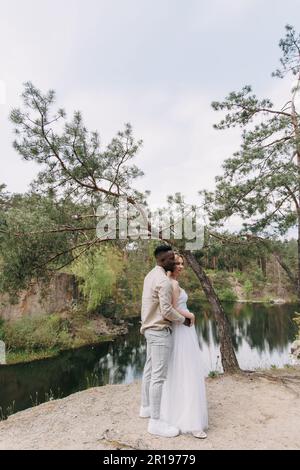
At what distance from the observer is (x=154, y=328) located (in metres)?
2.82

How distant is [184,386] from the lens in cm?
284

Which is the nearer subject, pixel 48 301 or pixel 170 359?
pixel 170 359

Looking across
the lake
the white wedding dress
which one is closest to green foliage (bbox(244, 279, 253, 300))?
the lake

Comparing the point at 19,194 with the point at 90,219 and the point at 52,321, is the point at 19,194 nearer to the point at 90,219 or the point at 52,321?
the point at 90,219

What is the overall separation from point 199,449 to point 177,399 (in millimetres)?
387

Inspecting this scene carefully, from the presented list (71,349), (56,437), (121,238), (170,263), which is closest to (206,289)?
(121,238)

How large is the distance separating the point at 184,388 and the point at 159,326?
22.0 inches

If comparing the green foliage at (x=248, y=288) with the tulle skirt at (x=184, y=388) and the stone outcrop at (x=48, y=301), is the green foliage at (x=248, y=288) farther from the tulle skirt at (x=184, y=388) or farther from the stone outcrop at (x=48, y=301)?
the tulle skirt at (x=184, y=388)

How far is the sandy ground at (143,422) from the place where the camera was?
2723 millimetres

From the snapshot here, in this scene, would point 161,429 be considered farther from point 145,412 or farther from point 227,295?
point 227,295

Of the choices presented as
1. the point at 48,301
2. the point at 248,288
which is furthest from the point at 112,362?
the point at 248,288

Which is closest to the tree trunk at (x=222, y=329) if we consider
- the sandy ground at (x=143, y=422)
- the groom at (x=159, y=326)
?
the sandy ground at (x=143, y=422)

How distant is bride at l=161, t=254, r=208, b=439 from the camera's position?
278 cm

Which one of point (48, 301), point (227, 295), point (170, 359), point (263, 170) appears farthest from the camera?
point (227, 295)
